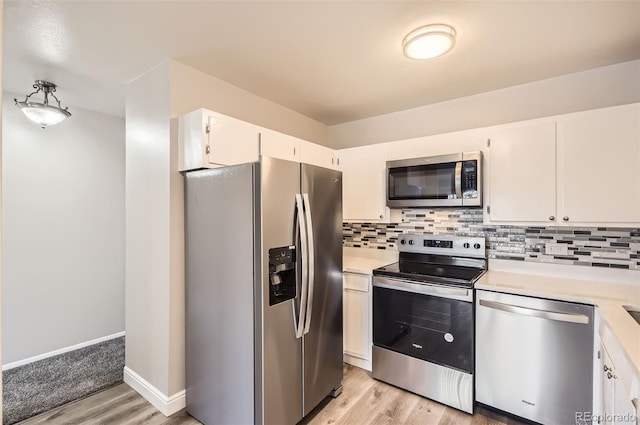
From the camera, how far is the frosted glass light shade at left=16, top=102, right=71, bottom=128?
2.41 m

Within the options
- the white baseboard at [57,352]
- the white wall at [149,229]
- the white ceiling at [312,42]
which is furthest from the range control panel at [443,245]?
the white baseboard at [57,352]

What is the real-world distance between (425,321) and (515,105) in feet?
6.38

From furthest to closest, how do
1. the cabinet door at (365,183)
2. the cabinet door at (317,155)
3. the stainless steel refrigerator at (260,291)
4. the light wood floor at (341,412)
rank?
the cabinet door at (365,183) < the cabinet door at (317,155) < the light wood floor at (341,412) < the stainless steel refrigerator at (260,291)

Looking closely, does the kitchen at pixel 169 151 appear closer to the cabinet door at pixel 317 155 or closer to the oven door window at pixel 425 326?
the cabinet door at pixel 317 155

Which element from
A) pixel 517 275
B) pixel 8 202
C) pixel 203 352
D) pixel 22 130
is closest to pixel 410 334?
pixel 517 275

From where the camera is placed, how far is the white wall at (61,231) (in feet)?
9.38

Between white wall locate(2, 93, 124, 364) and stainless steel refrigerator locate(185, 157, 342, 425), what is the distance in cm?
177

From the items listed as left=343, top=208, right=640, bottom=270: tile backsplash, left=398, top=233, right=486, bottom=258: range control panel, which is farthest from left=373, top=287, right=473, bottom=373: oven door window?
left=343, top=208, right=640, bottom=270: tile backsplash

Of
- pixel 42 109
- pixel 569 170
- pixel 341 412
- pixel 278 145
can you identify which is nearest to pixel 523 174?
pixel 569 170

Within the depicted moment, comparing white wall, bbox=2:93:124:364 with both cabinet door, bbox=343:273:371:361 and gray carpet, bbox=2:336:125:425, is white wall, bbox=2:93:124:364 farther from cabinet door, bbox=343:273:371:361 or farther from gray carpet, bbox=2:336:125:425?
cabinet door, bbox=343:273:371:361

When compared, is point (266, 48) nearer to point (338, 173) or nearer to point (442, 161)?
point (338, 173)

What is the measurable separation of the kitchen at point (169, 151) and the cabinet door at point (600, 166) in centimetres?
32

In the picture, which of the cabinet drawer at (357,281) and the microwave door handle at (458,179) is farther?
the cabinet drawer at (357,281)

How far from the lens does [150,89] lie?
2.43 meters
